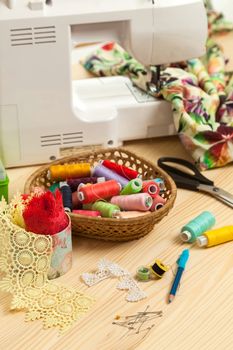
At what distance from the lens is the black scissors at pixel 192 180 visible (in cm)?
138

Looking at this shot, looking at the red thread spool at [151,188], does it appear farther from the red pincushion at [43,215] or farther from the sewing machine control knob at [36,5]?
the sewing machine control knob at [36,5]

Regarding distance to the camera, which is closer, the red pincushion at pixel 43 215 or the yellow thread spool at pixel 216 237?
the red pincushion at pixel 43 215

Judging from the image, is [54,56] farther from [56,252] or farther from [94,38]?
[56,252]

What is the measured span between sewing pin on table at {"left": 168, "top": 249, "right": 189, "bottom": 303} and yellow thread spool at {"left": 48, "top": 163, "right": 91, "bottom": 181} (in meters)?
0.27

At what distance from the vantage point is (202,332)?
1.06 metres

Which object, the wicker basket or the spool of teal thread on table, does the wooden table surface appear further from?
the spool of teal thread on table

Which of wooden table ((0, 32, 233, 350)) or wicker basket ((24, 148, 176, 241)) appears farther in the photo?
wicker basket ((24, 148, 176, 241))

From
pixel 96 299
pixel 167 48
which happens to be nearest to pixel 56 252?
pixel 96 299

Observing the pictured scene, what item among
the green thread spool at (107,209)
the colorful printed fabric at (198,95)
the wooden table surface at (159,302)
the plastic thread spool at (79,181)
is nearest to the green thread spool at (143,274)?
the wooden table surface at (159,302)

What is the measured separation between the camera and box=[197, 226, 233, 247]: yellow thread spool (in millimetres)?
1246

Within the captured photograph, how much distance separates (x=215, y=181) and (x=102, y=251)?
0.34m

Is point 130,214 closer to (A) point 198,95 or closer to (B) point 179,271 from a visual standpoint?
(B) point 179,271

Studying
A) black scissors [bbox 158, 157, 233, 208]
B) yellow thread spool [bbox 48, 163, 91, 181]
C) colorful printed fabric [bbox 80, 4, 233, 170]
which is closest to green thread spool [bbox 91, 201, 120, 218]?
yellow thread spool [bbox 48, 163, 91, 181]

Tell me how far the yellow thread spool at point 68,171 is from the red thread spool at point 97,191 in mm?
75
